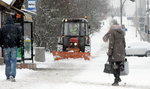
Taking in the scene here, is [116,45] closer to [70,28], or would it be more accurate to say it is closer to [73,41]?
[73,41]

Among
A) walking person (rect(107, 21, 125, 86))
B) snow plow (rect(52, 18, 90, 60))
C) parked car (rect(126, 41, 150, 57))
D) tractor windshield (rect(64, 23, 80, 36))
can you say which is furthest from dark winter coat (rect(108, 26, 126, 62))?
parked car (rect(126, 41, 150, 57))

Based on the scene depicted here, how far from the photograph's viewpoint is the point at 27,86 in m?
10.1

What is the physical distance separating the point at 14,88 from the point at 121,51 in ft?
9.75

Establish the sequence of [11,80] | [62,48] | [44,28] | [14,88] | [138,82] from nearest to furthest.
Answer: [14,88] → [11,80] → [138,82] → [62,48] → [44,28]

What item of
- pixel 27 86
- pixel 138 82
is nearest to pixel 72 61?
pixel 138 82

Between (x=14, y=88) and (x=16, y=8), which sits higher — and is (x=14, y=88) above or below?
below

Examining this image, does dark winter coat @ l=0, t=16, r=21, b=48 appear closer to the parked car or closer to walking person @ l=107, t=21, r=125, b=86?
walking person @ l=107, t=21, r=125, b=86

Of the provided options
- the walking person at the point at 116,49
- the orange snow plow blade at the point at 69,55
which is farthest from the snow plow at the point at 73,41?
the walking person at the point at 116,49

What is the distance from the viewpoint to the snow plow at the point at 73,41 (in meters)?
23.0

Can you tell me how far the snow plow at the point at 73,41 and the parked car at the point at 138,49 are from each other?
9.22 meters

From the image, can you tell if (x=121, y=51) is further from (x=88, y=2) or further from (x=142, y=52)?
(x=88, y=2)

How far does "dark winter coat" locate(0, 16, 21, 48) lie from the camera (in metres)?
10.8

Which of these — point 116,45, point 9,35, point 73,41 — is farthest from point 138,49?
point 9,35

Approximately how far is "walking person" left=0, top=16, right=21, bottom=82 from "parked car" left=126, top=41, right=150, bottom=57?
23.5m
